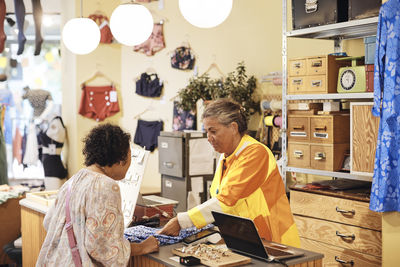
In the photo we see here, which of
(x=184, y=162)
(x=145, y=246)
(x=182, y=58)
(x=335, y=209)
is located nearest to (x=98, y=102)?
(x=182, y=58)

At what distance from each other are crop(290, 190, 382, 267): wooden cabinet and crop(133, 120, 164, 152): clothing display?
3532mm

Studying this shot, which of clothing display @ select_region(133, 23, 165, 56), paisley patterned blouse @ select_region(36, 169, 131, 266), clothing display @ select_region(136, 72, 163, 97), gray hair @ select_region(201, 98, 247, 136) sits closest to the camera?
paisley patterned blouse @ select_region(36, 169, 131, 266)

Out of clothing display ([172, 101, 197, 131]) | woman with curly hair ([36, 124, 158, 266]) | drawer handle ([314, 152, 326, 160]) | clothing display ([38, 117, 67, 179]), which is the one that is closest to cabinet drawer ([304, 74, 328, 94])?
drawer handle ([314, 152, 326, 160])

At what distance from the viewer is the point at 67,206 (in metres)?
2.30

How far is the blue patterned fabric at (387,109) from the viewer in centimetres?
321

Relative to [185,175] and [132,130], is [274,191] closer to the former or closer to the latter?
[185,175]

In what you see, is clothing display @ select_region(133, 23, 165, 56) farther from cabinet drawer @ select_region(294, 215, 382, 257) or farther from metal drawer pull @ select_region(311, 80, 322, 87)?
cabinet drawer @ select_region(294, 215, 382, 257)

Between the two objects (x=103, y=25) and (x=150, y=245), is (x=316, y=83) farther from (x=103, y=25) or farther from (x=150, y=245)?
(x=103, y=25)

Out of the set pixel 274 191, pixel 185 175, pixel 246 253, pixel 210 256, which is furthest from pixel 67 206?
pixel 185 175

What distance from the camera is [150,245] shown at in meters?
2.52

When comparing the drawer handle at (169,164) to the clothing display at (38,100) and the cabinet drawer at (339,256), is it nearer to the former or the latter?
the cabinet drawer at (339,256)

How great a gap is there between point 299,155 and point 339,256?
86 centimetres

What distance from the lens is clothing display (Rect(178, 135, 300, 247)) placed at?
8.89 feet

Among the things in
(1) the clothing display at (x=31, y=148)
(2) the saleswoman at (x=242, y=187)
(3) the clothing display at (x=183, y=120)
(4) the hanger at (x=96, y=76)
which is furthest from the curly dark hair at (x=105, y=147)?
(1) the clothing display at (x=31, y=148)
